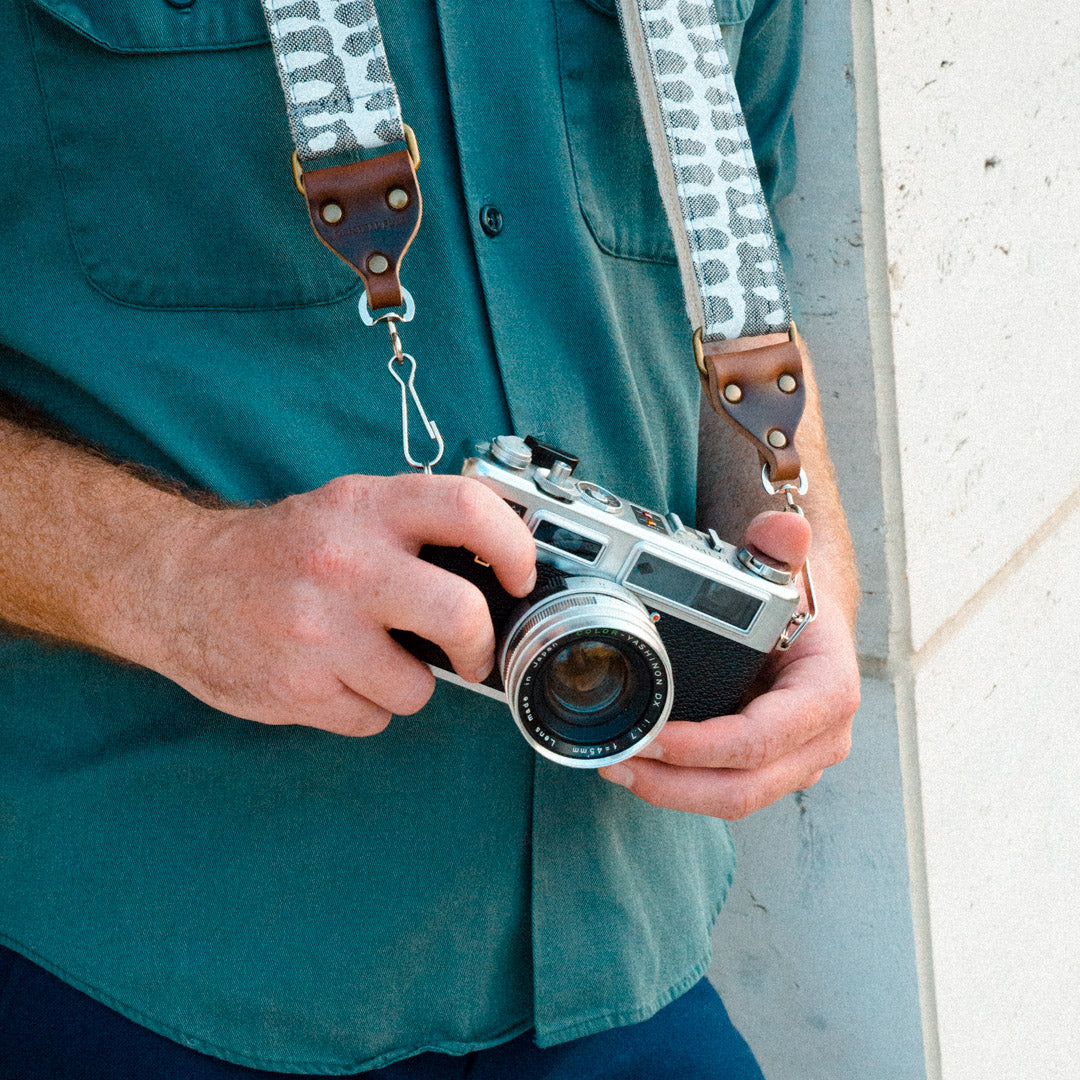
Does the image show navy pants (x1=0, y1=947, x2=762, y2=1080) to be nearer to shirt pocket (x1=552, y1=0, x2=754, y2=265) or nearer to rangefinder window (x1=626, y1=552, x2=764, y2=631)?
rangefinder window (x1=626, y1=552, x2=764, y2=631)

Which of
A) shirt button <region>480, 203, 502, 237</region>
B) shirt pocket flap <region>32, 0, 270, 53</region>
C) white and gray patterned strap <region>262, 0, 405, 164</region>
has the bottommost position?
shirt button <region>480, 203, 502, 237</region>

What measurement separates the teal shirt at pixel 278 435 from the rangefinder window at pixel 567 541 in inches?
4.5

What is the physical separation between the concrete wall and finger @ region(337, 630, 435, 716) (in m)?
0.74

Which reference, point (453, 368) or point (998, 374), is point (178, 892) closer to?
point (453, 368)

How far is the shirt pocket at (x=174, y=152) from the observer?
2.42ft

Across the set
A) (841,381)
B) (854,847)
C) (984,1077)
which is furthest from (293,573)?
(984,1077)

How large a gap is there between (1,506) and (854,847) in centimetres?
108

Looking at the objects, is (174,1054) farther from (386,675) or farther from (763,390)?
(763,390)

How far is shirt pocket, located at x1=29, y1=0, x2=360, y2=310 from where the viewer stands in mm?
739

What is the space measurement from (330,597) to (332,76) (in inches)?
14.0

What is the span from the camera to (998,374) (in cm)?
138

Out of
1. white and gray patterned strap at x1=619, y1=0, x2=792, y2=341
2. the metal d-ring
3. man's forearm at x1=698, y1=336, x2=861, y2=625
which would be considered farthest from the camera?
man's forearm at x1=698, y1=336, x2=861, y2=625

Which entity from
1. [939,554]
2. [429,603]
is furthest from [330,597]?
[939,554]

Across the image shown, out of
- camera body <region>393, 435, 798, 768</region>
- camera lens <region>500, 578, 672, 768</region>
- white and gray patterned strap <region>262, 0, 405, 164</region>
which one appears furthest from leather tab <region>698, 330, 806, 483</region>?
white and gray patterned strap <region>262, 0, 405, 164</region>
